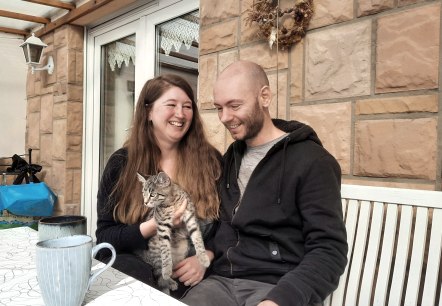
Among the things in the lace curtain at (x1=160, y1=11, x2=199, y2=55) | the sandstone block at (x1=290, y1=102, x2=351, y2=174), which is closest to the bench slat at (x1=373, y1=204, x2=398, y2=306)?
the sandstone block at (x1=290, y1=102, x2=351, y2=174)

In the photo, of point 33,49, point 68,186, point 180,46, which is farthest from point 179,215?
point 33,49

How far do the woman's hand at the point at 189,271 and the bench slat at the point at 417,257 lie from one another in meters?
0.66

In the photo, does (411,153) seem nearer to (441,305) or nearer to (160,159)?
(441,305)

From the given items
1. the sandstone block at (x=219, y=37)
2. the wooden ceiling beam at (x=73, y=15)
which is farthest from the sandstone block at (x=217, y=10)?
the wooden ceiling beam at (x=73, y=15)

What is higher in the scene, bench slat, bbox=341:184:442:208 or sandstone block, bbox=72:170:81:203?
bench slat, bbox=341:184:442:208

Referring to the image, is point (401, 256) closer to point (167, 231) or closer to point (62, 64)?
point (167, 231)

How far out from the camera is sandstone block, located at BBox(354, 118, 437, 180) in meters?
1.33

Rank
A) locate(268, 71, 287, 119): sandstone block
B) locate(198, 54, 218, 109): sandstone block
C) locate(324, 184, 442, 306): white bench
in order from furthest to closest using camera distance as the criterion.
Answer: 1. locate(198, 54, 218, 109): sandstone block
2. locate(268, 71, 287, 119): sandstone block
3. locate(324, 184, 442, 306): white bench

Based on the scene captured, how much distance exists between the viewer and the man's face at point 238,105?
1254 millimetres

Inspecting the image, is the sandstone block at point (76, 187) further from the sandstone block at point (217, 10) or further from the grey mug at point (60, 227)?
the grey mug at point (60, 227)

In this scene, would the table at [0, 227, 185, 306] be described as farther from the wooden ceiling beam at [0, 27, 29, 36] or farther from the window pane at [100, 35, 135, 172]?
the wooden ceiling beam at [0, 27, 29, 36]

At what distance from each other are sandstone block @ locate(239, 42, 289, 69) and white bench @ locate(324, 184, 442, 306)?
2.59ft

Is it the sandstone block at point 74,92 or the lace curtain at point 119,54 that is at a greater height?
the lace curtain at point 119,54

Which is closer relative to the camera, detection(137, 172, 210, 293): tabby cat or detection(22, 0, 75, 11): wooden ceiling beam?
detection(137, 172, 210, 293): tabby cat
